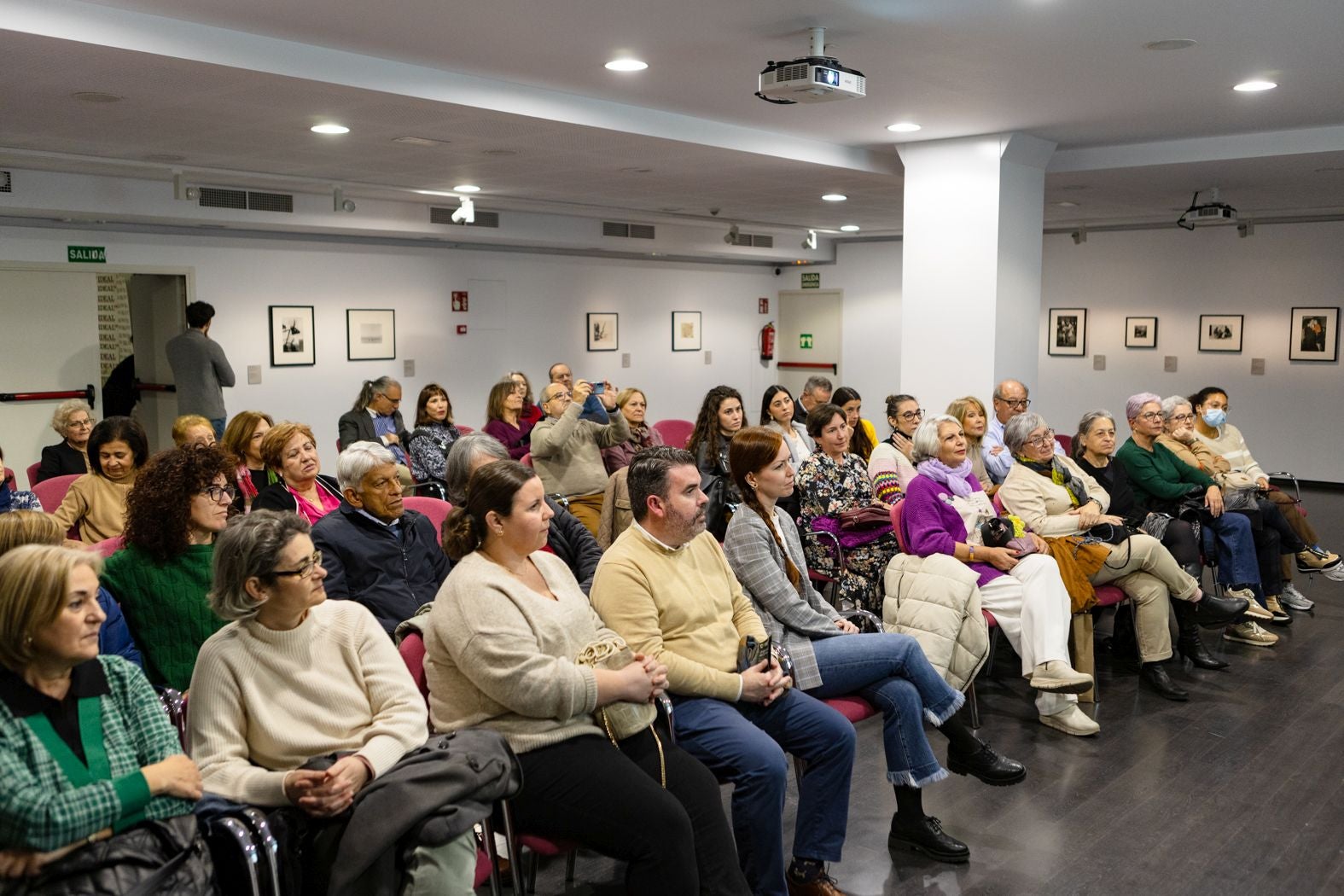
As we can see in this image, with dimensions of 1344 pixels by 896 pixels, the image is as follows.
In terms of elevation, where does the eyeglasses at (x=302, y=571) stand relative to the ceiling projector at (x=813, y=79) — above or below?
below

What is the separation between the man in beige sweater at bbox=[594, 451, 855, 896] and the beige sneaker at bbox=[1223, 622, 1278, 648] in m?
4.05

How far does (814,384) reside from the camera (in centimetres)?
908

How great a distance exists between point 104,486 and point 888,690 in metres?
3.31

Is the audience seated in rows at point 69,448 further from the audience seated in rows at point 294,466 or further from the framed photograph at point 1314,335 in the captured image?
the framed photograph at point 1314,335

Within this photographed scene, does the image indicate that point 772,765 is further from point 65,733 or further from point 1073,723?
point 1073,723

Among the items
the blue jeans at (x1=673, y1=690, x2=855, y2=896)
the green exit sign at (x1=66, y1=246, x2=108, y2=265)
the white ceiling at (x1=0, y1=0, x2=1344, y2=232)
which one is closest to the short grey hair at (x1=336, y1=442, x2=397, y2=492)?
the blue jeans at (x1=673, y1=690, x2=855, y2=896)

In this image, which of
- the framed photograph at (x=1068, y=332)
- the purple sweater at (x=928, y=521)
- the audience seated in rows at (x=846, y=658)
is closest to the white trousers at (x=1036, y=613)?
the purple sweater at (x=928, y=521)

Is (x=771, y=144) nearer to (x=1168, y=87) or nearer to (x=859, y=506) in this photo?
(x=1168, y=87)

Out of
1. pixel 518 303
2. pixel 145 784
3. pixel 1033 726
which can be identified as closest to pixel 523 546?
pixel 145 784

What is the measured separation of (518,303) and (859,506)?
8.88 m

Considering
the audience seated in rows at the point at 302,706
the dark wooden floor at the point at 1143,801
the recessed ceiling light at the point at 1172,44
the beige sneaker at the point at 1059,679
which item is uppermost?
the recessed ceiling light at the point at 1172,44

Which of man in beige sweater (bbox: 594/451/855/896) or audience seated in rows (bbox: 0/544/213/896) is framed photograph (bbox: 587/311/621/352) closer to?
man in beige sweater (bbox: 594/451/855/896)

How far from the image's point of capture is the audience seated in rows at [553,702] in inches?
109

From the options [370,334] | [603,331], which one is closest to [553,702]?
[370,334]
